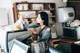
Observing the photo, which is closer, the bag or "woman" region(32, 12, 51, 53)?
the bag

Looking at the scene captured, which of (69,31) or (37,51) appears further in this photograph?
(69,31)

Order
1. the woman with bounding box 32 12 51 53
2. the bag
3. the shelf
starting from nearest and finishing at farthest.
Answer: the bag, the woman with bounding box 32 12 51 53, the shelf

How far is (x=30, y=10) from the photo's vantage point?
4.04m

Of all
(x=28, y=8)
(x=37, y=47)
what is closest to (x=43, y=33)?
(x=37, y=47)

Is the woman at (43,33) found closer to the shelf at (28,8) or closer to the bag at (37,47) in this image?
the bag at (37,47)

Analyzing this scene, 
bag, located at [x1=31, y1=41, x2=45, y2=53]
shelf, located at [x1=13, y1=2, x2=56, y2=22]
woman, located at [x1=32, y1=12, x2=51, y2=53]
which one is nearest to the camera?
bag, located at [x1=31, y1=41, x2=45, y2=53]

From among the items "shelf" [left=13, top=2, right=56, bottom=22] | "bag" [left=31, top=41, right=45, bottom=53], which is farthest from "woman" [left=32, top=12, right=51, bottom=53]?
"shelf" [left=13, top=2, right=56, bottom=22]

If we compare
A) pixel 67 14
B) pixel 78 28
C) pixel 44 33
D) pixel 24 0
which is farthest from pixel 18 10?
pixel 44 33

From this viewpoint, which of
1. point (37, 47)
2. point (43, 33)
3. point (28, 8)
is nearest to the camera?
point (37, 47)

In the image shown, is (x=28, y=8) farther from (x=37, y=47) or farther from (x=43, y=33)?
(x=37, y=47)

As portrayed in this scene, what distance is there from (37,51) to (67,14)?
9.88ft

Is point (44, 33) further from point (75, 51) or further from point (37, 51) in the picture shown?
point (75, 51)

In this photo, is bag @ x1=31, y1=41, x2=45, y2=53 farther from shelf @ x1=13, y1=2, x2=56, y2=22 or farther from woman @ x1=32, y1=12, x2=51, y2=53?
shelf @ x1=13, y1=2, x2=56, y2=22

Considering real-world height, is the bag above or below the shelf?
below
